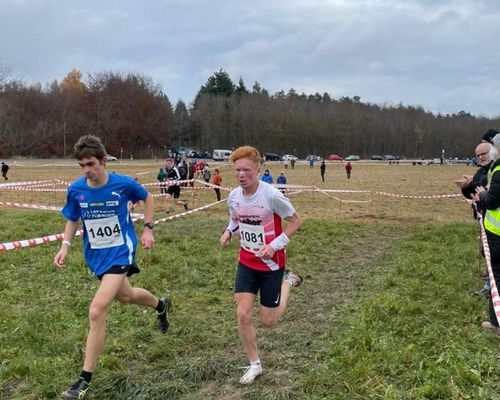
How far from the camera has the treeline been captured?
89.8 metres

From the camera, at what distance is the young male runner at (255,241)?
4207 millimetres

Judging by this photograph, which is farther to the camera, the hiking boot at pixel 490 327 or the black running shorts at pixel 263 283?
the hiking boot at pixel 490 327

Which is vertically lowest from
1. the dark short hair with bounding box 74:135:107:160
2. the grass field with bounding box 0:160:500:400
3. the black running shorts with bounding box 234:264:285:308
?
the grass field with bounding box 0:160:500:400

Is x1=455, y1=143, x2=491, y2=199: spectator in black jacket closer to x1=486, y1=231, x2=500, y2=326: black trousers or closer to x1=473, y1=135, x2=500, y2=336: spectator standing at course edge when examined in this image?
x1=473, y1=135, x2=500, y2=336: spectator standing at course edge

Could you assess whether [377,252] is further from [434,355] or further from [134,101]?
[134,101]

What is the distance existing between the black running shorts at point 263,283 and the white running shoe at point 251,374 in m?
0.52

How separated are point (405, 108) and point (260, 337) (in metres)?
156

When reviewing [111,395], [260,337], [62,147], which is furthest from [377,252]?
[62,147]

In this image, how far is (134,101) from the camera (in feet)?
323

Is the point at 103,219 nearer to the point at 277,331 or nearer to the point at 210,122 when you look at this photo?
the point at 277,331

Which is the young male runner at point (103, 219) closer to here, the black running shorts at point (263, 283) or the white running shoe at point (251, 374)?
the black running shorts at point (263, 283)

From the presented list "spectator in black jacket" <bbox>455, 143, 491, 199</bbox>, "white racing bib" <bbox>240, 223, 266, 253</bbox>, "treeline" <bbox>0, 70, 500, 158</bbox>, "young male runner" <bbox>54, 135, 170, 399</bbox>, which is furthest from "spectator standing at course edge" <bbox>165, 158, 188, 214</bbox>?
"treeline" <bbox>0, 70, 500, 158</bbox>

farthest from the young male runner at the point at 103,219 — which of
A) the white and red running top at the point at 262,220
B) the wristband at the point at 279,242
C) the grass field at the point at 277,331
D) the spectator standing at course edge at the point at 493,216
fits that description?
the spectator standing at course edge at the point at 493,216

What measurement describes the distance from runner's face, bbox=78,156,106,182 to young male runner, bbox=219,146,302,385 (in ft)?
3.66
